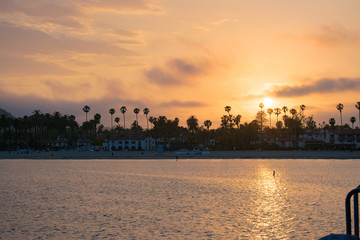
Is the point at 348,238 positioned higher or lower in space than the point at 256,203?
higher

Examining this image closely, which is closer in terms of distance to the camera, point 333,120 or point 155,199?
point 155,199

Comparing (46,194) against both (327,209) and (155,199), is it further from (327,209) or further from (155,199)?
(327,209)

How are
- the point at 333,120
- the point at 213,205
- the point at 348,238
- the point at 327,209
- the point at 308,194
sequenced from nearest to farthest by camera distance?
the point at 348,238 < the point at 327,209 < the point at 213,205 < the point at 308,194 < the point at 333,120

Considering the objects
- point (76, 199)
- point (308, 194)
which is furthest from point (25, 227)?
point (308, 194)

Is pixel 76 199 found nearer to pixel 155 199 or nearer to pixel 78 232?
pixel 155 199

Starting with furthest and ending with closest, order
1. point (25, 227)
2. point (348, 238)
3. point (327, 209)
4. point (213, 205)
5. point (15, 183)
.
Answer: point (15, 183) → point (213, 205) → point (327, 209) → point (25, 227) → point (348, 238)

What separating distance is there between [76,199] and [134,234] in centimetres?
1537

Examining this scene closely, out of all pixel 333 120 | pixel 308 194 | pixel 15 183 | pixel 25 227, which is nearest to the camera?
pixel 25 227

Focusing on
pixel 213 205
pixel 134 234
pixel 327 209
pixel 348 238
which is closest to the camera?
pixel 348 238

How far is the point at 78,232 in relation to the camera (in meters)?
21.2

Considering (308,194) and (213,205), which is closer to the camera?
(213,205)

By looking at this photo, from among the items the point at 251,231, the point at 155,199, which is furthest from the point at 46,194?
the point at 251,231

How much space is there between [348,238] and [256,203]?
77.3ft

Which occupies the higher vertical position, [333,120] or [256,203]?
[333,120]
